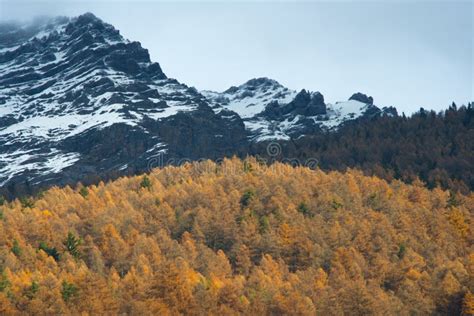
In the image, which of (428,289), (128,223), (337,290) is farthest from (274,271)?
(128,223)

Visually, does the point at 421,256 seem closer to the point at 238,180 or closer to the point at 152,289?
the point at 238,180

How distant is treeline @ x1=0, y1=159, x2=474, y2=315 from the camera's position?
121 metres

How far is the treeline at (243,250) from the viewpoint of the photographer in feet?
397

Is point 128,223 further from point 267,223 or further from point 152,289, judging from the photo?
point 152,289

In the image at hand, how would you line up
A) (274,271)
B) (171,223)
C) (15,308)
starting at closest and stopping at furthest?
(15,308), (274,271), (171,223)

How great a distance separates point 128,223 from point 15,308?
57.9 m

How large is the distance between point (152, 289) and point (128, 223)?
4869cm

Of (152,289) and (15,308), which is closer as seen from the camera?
(15,308)

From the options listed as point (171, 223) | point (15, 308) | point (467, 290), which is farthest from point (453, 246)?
point (15, 308)

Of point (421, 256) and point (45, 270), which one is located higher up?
point (45, 270)

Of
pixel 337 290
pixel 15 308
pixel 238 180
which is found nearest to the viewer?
pixel 15 308

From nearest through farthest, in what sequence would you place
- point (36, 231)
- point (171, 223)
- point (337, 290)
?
point (337, 290), point (36, 231), point (171, 223)

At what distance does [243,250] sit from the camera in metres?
154

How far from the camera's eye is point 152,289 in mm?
122562
